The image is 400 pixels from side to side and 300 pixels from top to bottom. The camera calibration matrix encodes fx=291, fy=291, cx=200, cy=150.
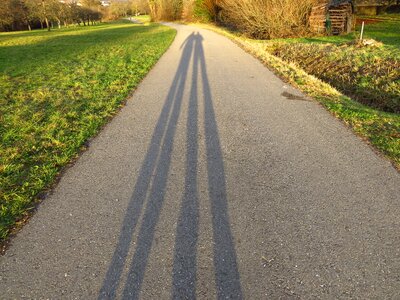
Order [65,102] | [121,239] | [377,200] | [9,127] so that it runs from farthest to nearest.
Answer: [65,102], [9,127], [377,200], [121,239]

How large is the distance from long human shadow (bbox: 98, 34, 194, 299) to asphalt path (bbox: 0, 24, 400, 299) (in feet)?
0.04

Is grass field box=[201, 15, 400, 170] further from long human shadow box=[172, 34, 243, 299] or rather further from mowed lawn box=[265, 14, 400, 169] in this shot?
long human shadow box=[172, 34, 243, 299]

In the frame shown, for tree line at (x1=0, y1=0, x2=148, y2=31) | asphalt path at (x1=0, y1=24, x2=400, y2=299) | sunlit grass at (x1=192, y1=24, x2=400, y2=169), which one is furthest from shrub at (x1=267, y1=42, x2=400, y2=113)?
tree line at (x1=0, y1=0, x2=148, y2=31)

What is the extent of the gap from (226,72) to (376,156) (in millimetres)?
7031

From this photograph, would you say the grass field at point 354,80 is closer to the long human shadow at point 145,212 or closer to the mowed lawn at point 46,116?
the long human shadow at point 145,212

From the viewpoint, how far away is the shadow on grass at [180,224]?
252 centimetres

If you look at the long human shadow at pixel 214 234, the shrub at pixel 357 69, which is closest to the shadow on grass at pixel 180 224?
the long human shadow at pixel 214 234

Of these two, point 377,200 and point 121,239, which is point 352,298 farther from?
point 121,239

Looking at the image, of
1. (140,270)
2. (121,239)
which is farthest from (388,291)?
(121,239)

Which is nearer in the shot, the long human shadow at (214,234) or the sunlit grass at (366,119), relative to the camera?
the long human shadow at (214,234)

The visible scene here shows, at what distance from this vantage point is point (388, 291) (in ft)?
7.93

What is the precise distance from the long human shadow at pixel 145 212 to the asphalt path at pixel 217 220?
13mm

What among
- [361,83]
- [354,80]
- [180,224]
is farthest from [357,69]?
[180,224]

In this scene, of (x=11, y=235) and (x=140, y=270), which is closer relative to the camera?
(x=140, y=270)
